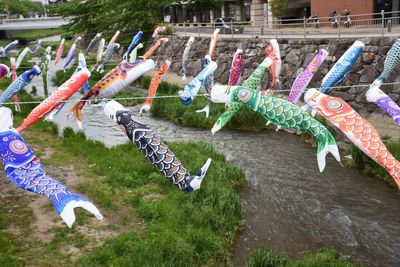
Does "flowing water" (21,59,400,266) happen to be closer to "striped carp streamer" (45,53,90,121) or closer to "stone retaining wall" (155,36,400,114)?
"stone retaining wall" (155,36,400,114)

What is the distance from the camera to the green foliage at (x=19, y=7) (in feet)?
211

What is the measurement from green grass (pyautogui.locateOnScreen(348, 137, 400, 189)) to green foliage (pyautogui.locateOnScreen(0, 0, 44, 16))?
184 feet

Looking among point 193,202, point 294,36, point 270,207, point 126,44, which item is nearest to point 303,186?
point 270,207

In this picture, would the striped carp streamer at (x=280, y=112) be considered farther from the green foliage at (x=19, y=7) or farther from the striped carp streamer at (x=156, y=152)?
the green foliage at (x=19, y=7)

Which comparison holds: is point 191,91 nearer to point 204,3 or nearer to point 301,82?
point 301,82

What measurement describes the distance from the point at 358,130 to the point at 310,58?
14.1m

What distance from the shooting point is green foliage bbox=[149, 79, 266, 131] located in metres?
19.0

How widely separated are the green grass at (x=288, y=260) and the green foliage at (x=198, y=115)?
32.4ft

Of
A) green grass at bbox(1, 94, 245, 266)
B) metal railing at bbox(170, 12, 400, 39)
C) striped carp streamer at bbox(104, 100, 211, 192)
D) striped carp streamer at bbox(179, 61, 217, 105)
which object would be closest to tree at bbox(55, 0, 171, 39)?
metal railing at bbox(170, 12, 400, 39)

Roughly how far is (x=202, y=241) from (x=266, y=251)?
1.35m

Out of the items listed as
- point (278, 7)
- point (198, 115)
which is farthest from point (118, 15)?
point (198, 115)

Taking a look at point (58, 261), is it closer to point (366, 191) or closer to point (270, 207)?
point (270, 207)

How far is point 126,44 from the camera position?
102ft

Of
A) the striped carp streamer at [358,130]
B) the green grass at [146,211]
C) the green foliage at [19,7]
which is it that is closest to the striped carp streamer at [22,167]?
the green grass at [146,211]
